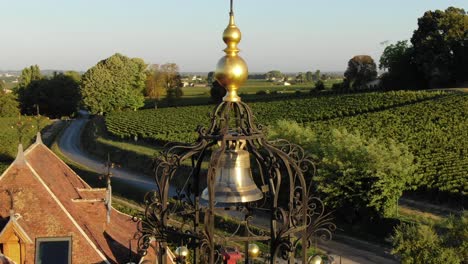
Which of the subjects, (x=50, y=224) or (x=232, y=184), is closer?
(x=232, y=184)

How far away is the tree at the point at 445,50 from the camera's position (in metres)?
70.9

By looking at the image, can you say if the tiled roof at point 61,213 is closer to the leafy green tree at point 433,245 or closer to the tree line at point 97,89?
the leafy green tree at point 433,245

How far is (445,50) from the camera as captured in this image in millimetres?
71188

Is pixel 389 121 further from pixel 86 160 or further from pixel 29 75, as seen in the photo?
pixel 29 75

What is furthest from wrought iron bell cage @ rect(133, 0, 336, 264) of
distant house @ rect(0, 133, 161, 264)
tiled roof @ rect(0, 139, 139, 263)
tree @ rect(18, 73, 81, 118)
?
tree @ rect(18, 73, 81, 118)

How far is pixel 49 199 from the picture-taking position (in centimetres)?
1367

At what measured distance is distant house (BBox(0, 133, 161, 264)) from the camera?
12797mm

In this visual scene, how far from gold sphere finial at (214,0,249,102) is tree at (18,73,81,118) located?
8700cm

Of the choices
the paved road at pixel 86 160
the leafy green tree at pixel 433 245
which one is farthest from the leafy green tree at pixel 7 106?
the leafy green tree at pixel 433 245

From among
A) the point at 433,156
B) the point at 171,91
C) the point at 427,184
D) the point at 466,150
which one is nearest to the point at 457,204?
the point at 427,184

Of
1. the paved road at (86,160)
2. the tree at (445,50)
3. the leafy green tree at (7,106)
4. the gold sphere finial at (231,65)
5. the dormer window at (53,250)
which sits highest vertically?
the tree at (445,50)

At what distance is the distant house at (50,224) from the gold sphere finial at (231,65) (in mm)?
9492

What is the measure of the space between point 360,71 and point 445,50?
18.6 meters

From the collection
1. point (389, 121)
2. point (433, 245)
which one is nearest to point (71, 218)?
point (433, 245)
